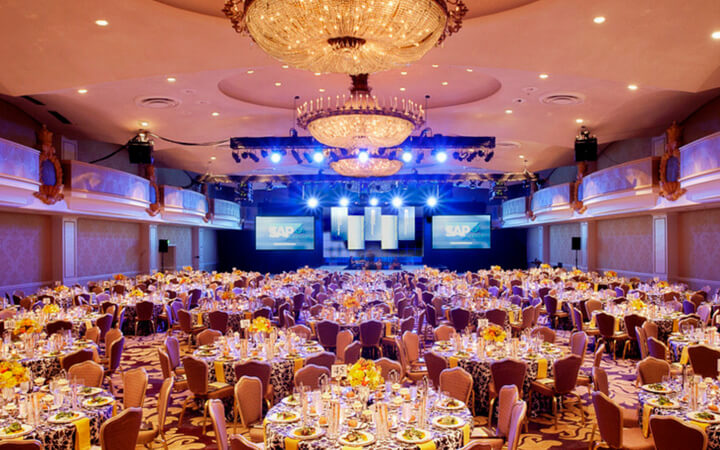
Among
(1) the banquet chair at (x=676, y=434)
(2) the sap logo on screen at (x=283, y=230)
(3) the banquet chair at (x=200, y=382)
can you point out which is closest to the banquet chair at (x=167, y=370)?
(3) the banquet chair at (x=200, y=382)

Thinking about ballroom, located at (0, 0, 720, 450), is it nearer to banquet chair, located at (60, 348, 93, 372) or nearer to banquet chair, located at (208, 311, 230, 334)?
banquet chair, located at (60, 348, 93, 372)

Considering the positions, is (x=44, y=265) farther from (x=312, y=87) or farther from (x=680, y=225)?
(x=680, y=225)

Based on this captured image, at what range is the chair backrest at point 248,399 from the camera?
175 inches

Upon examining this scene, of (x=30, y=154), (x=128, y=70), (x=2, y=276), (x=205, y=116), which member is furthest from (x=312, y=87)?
(x=2, y=276)

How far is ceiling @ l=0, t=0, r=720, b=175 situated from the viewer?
628 centimetres

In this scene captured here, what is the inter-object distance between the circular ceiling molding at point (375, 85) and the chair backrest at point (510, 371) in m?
5.70

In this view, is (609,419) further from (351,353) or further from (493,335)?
(351,353)

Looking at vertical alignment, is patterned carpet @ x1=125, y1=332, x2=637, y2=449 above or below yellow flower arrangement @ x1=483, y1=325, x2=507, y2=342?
below

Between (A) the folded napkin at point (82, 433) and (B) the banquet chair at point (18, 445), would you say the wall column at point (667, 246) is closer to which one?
(A) the folded napkin at point (82, 433)

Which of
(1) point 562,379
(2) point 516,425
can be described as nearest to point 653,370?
(1) point 562,379

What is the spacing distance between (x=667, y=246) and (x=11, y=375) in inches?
604

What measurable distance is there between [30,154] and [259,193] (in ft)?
57.0

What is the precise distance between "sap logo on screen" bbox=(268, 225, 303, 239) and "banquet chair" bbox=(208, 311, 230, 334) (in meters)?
17.8

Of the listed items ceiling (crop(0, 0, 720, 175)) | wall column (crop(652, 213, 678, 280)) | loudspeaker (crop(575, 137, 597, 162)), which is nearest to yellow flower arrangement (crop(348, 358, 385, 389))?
ceiling (crop(0, 0, 720, 175))
